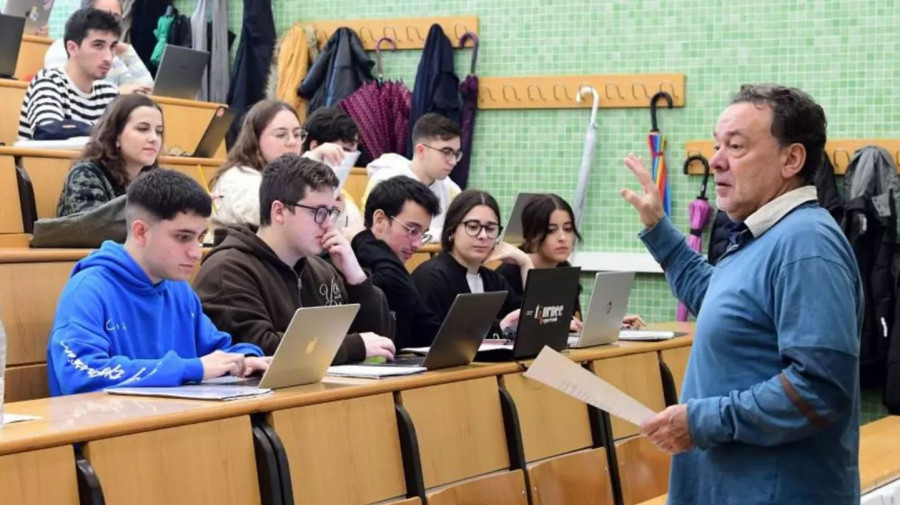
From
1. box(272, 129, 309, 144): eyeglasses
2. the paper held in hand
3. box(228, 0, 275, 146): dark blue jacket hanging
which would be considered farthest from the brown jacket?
box(228, 0, 275, 146): dark blue jacket hanging

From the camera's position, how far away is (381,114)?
7840 millimetres

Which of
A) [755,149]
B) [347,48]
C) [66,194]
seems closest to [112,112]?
[66,194]

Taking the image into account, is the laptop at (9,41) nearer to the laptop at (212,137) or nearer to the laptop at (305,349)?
the laptop at (212,137)

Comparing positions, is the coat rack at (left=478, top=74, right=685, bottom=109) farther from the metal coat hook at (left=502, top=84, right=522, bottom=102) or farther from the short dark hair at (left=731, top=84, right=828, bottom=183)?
the short dark hair at (left=731, top=84, right=828, bottom=183)

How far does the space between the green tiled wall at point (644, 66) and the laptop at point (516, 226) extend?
1812 mm

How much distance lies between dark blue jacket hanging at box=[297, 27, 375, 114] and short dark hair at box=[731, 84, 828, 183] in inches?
218

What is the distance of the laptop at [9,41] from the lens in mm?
5887

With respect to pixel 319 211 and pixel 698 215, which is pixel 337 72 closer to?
pixel 698 215

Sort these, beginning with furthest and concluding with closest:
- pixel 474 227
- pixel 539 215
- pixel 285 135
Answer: pixel 539 215 < pixel 285 135 < pixel 474 227

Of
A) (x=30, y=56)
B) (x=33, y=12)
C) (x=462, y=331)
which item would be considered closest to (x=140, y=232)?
(x=462, y=331)

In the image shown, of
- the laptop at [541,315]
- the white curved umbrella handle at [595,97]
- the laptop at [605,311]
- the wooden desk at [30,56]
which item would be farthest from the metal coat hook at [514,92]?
the laptop at [541,315]

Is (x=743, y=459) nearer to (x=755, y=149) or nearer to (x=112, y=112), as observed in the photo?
(x=755, y=149)

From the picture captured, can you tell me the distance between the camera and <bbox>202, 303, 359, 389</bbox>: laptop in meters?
3.17

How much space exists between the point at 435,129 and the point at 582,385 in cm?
365
